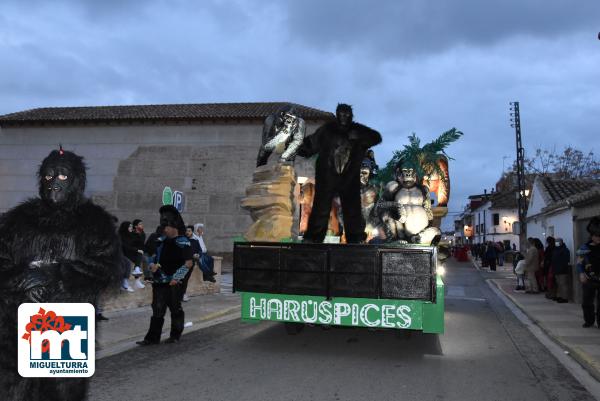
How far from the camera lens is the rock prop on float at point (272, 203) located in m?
7.07

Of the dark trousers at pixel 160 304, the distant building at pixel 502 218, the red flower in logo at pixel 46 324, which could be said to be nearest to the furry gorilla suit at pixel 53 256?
the red flower in logo at pixel 46 324

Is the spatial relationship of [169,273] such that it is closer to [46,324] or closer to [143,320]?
[143,320]

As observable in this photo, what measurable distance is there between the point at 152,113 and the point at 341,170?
27431 mm

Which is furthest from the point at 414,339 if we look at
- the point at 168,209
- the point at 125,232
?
the point at 125,232

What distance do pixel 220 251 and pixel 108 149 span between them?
33.6 feet

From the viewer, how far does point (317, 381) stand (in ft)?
15.7

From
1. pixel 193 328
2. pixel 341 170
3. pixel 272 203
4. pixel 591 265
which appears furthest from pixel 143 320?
pixel 591 265

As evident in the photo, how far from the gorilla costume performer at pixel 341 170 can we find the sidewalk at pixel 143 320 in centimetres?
272

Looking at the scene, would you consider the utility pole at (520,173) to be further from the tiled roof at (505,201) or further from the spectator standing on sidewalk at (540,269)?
the tiled roof at (505,201)

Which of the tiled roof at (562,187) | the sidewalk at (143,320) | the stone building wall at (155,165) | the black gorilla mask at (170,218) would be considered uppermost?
the stone building wall at (155,165)

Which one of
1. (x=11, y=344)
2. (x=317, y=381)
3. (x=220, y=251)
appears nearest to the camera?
(x=11, y=344)

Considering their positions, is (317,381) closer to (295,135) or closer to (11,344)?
(11,344)

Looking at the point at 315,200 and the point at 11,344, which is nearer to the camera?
the point at 11,344

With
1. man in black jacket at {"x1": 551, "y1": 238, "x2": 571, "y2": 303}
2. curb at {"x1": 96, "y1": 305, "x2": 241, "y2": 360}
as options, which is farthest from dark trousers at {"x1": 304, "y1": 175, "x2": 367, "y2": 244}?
man in black jacket at {"x1": 551, "y1": 238, "x2": 571, "y2": 303}
